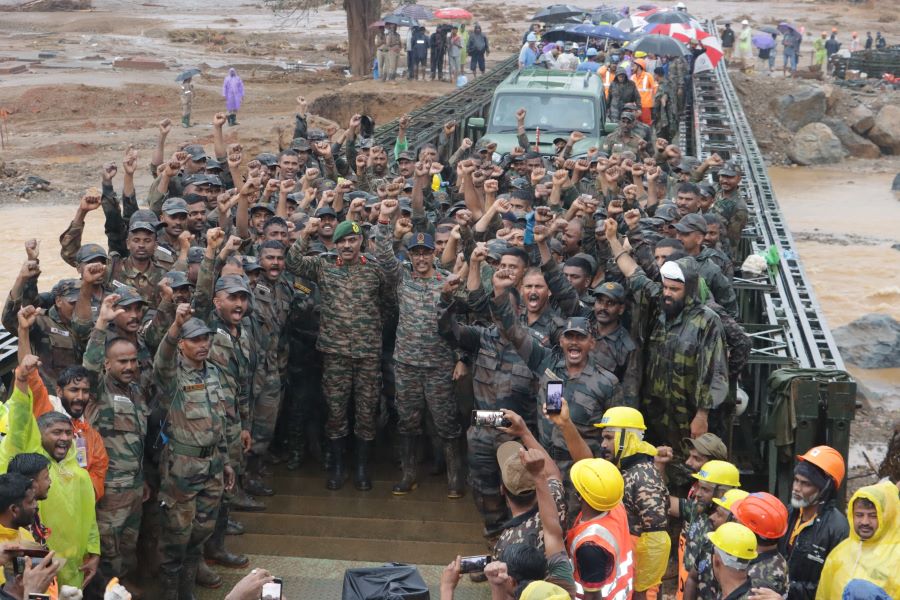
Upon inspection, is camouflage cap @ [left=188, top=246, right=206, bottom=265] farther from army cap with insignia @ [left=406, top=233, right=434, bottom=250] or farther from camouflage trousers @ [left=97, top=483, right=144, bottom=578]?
camouflage trousers @ [left=97, top=483, right=144, bottom=578]

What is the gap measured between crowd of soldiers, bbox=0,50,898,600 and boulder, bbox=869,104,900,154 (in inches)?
920

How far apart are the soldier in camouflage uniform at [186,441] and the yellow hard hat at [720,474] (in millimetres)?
2509

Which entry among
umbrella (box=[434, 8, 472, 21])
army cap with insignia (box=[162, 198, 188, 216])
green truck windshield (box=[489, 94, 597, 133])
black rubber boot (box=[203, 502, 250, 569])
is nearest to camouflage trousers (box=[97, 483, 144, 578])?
black rubber boot (box=[203, 502, 250, 569])

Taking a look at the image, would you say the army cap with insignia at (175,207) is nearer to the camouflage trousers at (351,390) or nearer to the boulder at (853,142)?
the camouflage trousers at (351,390)

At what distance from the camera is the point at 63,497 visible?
18.3 ft

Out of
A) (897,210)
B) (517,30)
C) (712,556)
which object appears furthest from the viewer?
(517,30)

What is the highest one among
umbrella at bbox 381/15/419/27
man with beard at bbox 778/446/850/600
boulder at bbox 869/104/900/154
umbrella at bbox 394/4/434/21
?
umbrella at bbox 394/4/434/21

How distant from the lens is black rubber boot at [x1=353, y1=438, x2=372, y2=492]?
26.7ft

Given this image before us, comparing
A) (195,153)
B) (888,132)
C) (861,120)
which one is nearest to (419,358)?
(195,153)

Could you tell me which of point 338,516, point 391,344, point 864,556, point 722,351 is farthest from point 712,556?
point 391,344

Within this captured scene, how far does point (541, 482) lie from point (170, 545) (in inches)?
95.6

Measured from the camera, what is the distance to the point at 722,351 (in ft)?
22.7

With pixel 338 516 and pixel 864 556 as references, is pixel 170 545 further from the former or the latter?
pixel 864 556

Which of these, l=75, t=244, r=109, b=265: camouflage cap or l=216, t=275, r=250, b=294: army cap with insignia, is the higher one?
l=75, t=244, r=109, b=265: camouflage cap
